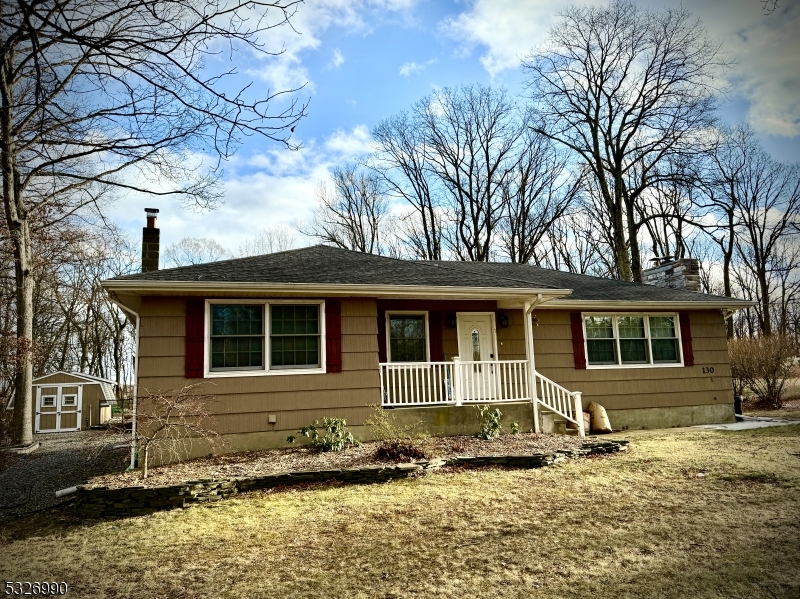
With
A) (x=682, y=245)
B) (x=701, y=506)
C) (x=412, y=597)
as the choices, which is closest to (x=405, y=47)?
(x=412, y=597)

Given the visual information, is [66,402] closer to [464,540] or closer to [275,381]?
[275,381]

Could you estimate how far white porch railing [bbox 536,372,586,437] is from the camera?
9914 mm

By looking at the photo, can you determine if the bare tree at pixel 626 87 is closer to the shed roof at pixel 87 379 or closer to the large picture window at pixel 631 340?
the large picture window at pixel 631 340

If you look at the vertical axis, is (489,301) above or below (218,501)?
above

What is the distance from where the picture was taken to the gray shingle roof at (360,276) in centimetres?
864

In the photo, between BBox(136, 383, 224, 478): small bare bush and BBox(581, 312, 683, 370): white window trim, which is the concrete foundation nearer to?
BBox(581, 312, 683, 370): white window trim

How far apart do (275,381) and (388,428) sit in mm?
2145

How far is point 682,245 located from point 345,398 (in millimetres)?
A: 24000

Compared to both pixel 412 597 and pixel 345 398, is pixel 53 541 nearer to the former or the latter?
pixel 412 597

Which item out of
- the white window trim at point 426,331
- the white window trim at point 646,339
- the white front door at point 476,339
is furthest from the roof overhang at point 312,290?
the white window trim at point 646,339

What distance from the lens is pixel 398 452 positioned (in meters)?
7.40

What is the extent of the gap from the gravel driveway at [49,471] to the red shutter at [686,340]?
1191 cm

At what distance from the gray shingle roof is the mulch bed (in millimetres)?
2796

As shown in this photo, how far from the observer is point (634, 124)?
20.8m
